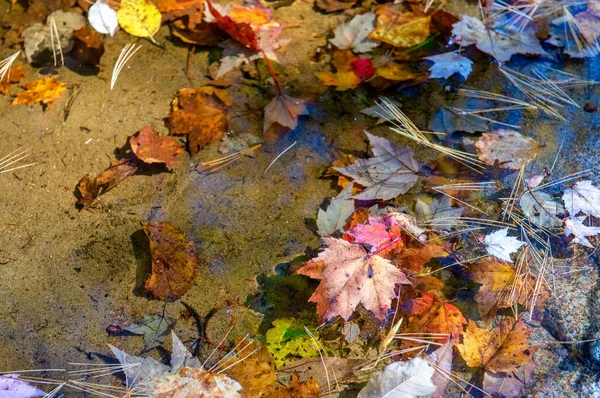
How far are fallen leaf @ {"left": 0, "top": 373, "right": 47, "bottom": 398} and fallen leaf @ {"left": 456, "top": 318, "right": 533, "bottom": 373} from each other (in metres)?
1.41

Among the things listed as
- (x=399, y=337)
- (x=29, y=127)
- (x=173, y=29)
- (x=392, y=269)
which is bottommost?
(x=399, y=337)

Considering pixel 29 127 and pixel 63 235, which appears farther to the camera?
pixel 29 127

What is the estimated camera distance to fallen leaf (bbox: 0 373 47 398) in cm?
171

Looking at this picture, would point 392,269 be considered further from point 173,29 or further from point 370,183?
point 173,29

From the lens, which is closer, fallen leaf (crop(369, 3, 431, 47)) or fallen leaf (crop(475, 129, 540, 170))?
fallen leaf (crop(475, 129, 540, 170))

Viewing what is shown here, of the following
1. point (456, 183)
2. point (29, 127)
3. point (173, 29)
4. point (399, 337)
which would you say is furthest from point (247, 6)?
point (399, 337)

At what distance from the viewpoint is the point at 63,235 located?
2039 mm

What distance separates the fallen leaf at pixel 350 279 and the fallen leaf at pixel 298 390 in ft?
0.74

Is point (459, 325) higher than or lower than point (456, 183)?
lower

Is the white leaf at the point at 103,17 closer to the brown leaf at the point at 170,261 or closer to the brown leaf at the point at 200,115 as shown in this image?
the brown leaf at the point at 200,115

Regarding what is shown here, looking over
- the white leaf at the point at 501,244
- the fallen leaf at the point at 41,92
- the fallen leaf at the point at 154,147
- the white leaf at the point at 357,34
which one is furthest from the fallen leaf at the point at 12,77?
the white leaf at the point at 501,244

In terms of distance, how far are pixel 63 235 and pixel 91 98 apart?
707 mm

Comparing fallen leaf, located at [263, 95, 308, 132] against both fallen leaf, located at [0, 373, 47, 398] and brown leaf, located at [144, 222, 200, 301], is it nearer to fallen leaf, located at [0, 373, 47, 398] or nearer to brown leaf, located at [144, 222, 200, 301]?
brown leaf, located at [144, 222, 200, 301]

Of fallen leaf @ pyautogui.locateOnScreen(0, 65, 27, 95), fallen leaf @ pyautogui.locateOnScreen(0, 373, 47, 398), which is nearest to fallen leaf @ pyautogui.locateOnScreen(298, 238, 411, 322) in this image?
fallen leaf @ pyautogui.locateOnScreen(0, 373, 47, 398)
